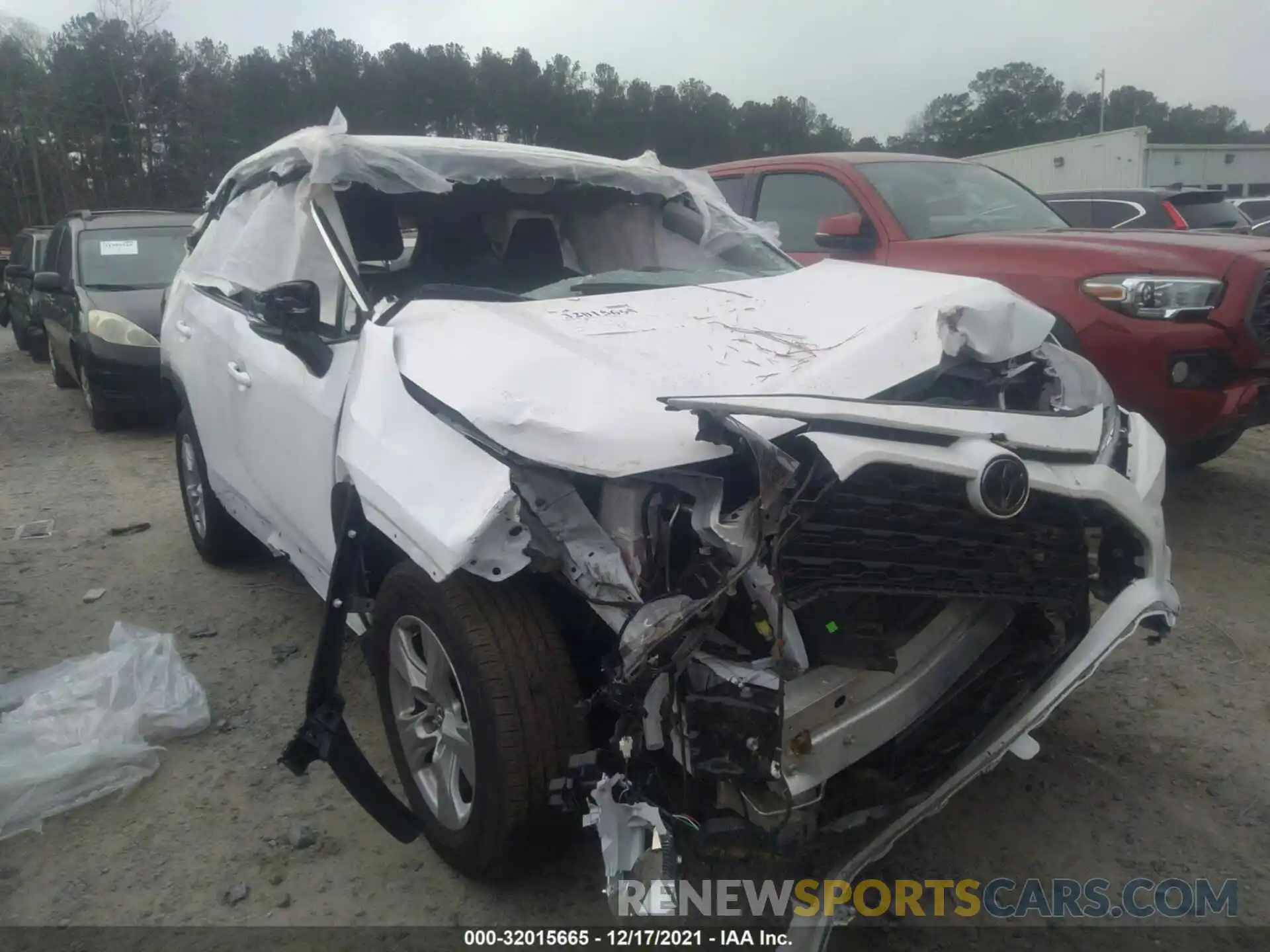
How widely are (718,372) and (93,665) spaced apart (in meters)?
2.44

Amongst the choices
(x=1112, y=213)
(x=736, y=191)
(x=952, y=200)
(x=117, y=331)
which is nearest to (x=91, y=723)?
(x=736, y=191)

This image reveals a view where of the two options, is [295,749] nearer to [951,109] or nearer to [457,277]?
[457,277]

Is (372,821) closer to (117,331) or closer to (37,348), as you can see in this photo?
(117,331)

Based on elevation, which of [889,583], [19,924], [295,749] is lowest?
[19,924]

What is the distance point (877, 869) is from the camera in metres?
2.50

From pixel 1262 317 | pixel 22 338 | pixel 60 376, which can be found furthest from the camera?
pixel 22 338

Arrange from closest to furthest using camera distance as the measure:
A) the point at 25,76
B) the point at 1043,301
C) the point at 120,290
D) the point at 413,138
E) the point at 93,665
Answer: the point at 93,665 < the point at 413,138 < the point at 1043,301 < the point at 120,290 < the point at 25,76

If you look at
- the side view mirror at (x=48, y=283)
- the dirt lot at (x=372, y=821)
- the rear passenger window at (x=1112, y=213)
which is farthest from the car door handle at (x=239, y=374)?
the rear passenger window at (x=1112, y=213)

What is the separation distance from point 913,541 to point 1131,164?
1849cm

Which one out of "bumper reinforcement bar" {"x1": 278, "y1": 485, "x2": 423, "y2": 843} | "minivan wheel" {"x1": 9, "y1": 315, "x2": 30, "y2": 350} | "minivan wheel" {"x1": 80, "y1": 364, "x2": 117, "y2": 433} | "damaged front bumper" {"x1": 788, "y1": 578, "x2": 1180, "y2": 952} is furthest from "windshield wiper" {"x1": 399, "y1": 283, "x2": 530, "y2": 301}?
"minivan wheel" {"x1": 9, "y1": 315, "x2": 30, "y2": 350}

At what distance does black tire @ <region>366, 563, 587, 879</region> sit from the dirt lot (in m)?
0.19

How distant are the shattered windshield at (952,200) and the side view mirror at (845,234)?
0.68ft

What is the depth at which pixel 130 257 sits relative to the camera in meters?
8.49

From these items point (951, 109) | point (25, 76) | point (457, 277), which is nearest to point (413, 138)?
point (457, 277)
